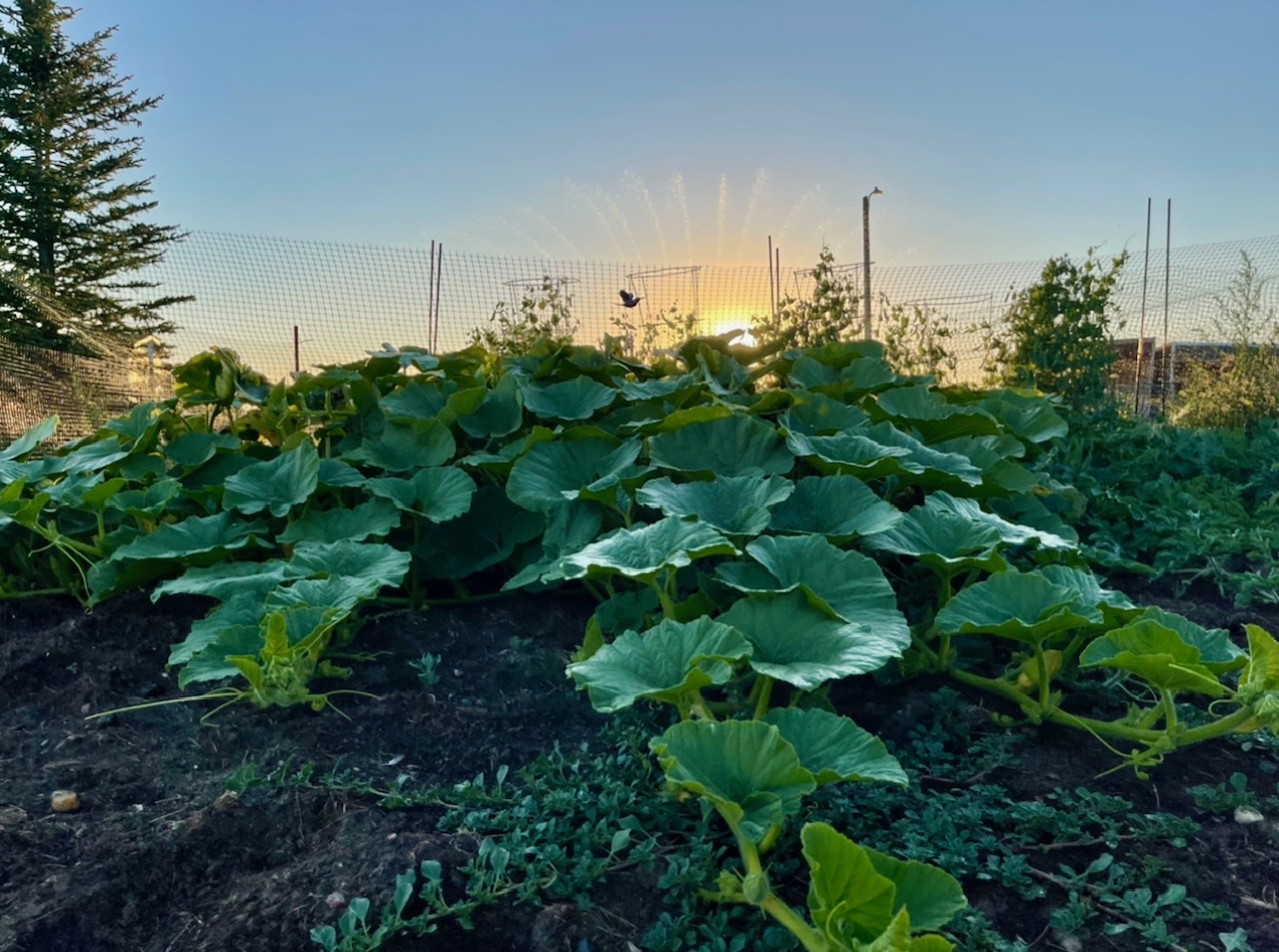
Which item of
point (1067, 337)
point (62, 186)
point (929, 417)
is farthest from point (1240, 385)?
point (62, 186)

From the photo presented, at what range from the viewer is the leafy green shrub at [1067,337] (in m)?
5.02

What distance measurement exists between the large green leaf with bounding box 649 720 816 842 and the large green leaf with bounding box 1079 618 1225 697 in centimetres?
61

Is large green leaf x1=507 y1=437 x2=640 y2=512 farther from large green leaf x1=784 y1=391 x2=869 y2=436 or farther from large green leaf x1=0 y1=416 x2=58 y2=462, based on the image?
large green leaf x1=0 y1=416 x2=58 y2=462

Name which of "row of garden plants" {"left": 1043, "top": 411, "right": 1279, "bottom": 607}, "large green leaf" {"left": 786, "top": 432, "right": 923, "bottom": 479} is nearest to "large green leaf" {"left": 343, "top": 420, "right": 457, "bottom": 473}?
"large green leaf" {"left": 786, "top": 432, "right": 923, "bottom": 479}

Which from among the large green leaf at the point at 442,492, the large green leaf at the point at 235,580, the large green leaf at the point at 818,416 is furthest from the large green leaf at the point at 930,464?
the large green leaf at the point at 235,580

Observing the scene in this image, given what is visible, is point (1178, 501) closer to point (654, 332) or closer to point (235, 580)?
point (235, 580)

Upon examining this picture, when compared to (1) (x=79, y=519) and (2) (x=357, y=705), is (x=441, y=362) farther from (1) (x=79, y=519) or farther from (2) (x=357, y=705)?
(2) (x=357, y=705)

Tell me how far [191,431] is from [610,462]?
1431 millimetres

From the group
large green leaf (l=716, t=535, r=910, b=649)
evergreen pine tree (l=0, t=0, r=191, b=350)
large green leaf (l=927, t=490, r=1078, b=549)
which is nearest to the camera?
large green leaf (l=716, t=535, r=910, b=649)

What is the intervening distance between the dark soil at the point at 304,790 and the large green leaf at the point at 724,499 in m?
0.42

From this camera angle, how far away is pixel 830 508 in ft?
6.30

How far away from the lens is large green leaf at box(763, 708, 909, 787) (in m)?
1.17

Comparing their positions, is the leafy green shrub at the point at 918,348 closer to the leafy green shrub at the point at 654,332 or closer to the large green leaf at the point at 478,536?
the leafy green shrub at the point at 654,332

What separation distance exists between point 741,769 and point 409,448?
161 cm
